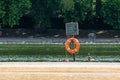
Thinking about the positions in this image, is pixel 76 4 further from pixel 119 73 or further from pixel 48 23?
pixel 119 73

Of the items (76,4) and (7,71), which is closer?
(7,71)

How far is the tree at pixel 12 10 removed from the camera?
7650cm

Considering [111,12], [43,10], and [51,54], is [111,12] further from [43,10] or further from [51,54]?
[51,54]

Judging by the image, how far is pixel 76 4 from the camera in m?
80.1

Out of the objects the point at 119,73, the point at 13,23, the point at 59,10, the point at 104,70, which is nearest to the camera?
the point at 119,73

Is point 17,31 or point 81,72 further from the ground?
point 81,72

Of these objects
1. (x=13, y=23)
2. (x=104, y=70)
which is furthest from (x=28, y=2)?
(x=104, y=70)

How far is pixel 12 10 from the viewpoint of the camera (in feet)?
253

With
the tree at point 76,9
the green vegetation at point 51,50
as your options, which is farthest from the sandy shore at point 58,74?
the tree at point 76,9

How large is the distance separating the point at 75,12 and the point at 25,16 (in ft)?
28.9

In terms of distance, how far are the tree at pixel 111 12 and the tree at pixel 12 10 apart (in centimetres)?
1181

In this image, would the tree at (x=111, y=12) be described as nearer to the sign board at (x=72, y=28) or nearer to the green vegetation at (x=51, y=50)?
the green vegetation at (x=51, y=50)

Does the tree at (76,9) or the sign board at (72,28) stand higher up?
the sign board at (72,28)

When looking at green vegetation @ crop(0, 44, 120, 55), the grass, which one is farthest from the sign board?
green vegetation @ crop(0, 44, 120, 55)
